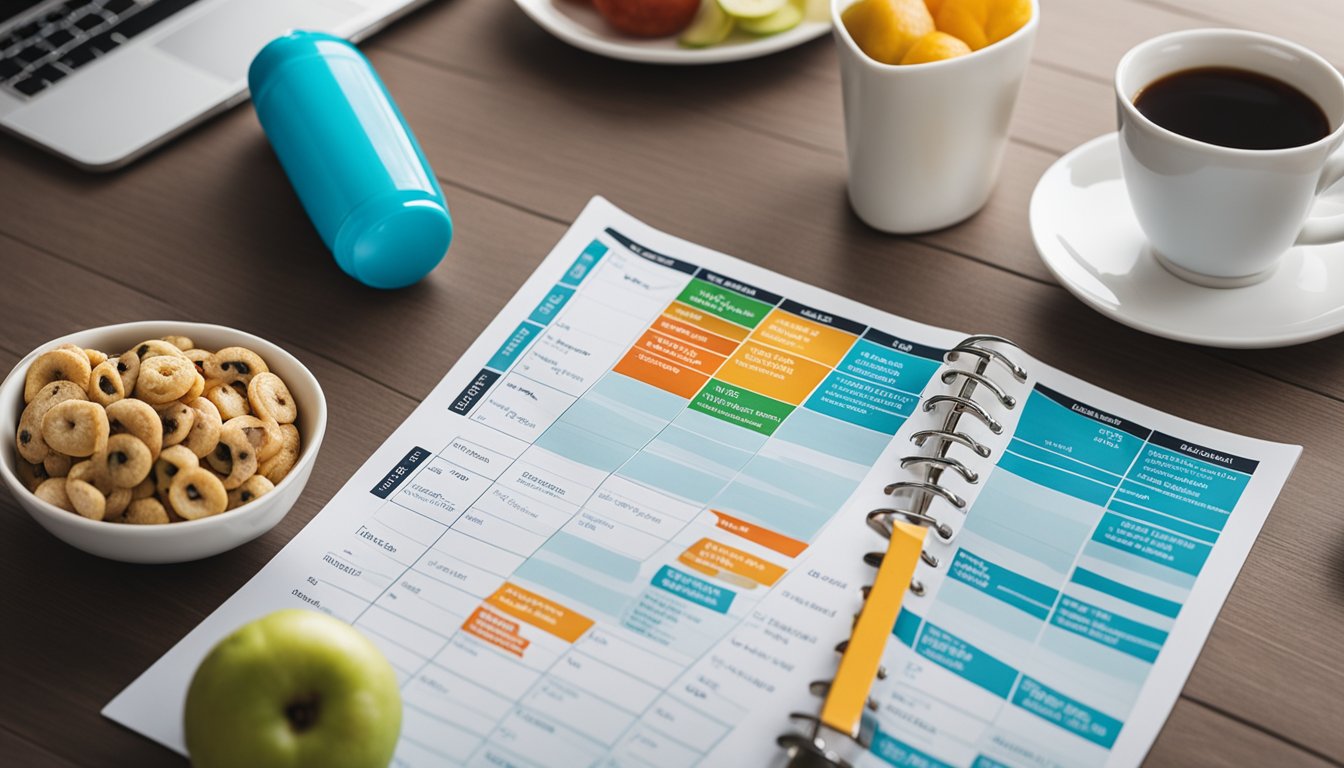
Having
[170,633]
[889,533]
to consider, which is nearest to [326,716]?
[170,633]

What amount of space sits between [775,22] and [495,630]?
0.62 meters

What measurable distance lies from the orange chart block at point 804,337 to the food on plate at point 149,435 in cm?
32

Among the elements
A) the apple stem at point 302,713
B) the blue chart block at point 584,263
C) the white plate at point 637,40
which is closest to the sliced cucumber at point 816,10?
the white plate at point 637,40

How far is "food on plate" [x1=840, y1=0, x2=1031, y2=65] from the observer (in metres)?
0.79

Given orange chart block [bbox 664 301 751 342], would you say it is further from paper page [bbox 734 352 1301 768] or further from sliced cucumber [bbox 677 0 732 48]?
sliced cucumber [bbox 677 0 732 48]

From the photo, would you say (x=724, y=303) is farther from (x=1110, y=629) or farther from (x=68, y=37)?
(x=68, y=37)

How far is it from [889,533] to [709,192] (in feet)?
1.21

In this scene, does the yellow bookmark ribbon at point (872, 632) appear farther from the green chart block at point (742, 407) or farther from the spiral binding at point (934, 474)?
the green chart block at point (742, 407)

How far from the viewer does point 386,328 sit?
2.73 feet

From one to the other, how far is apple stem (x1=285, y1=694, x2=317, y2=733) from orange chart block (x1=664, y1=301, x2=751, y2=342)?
1.26 ft

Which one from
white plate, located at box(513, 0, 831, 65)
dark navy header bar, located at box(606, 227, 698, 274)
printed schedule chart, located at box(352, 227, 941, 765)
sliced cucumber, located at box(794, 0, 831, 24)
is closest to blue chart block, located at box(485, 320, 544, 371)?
printed schedule chart, located at box(352, 227, 941, 765)

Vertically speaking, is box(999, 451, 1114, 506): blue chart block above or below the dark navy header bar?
below

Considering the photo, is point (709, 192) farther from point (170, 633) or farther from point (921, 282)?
point (170, 633)

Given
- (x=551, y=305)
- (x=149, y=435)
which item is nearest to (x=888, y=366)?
(x=551, y=305)
